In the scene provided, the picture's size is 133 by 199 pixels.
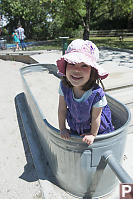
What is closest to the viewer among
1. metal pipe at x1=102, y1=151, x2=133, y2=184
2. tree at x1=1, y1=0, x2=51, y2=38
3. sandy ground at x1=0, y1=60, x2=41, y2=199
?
metal pipe at x1=102, y1=151, x2=133, y2=184

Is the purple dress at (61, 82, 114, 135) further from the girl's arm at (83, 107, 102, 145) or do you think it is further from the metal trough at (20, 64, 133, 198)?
the metal trough at (20, 64, 133, 198)

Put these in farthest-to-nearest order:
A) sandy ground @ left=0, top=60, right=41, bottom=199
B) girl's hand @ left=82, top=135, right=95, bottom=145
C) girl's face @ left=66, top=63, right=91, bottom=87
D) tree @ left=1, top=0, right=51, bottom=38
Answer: tree @ left=1, top=0, right=51, bottom=38 < sandy ground @ left=0, top=60, right=41, bottom=199 < girl's hand @ left=82, top=135, right=95, bottom=145 < girl's face @ left=66, top=63, right=91, bottom=87

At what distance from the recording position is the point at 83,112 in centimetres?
176

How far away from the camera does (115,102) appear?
2322mm

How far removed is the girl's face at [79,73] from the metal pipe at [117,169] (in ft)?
2.43

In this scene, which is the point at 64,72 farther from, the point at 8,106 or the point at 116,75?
the point at 8,106

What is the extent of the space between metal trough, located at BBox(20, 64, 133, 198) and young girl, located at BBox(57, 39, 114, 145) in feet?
0.38

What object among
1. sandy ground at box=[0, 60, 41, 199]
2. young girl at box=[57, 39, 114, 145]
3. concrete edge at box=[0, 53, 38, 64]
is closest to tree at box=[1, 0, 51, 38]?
concrete edge at box=[0, 53, 38, 64]

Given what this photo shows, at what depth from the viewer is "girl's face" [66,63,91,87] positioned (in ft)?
4.98

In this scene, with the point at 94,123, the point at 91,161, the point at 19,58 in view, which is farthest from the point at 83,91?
the point at 19,58

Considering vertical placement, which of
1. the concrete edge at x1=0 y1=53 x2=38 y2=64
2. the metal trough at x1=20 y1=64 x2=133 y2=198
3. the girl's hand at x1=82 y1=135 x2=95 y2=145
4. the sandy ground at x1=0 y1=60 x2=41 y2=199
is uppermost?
the concrete edge at x1=0 y1=53 x2=38 y2=64

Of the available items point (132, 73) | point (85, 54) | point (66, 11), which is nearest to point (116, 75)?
point (132, 73)

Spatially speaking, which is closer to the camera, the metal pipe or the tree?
the metal pipe

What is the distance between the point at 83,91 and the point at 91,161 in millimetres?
704
